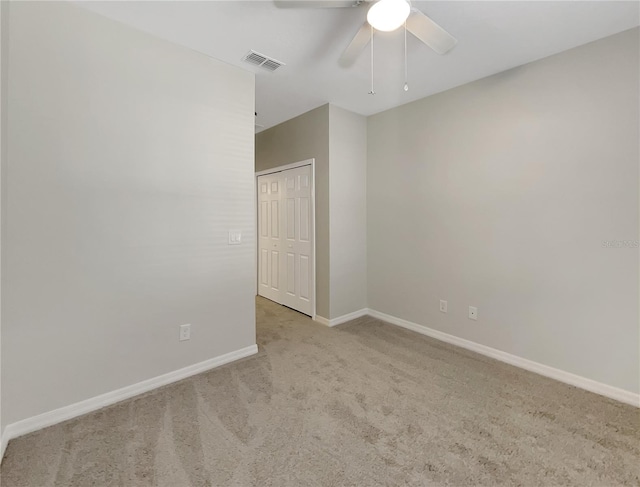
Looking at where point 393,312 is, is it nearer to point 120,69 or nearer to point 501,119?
point 501,119

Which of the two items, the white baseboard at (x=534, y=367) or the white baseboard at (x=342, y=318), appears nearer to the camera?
the white baseboard at (x=534, y=367)

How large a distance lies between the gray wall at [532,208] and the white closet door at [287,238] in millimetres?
1067

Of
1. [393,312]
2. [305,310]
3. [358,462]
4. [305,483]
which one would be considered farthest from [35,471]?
[393,312]

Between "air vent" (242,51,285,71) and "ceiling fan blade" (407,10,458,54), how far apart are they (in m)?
1.15

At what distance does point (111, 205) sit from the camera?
1.91 m

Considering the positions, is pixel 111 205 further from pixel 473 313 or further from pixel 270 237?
pixel 473 313

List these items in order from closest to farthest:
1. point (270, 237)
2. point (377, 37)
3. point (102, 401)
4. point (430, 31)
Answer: point (430, 31)
point (102, 401)
point (377, 37)
point (270, 237)

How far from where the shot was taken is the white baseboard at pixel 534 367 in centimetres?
201

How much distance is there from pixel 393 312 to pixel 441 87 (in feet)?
7.95

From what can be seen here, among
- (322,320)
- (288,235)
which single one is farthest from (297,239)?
(322,320)

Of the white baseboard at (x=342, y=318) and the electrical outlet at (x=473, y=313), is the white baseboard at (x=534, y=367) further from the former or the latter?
the white baseboard at (x=342, y=318)

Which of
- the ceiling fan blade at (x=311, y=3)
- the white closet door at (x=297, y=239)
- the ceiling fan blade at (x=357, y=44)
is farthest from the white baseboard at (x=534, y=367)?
the ceiling fan blade at (x=311, y=3)

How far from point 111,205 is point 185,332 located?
1059 mm

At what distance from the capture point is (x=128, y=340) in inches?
79.4
